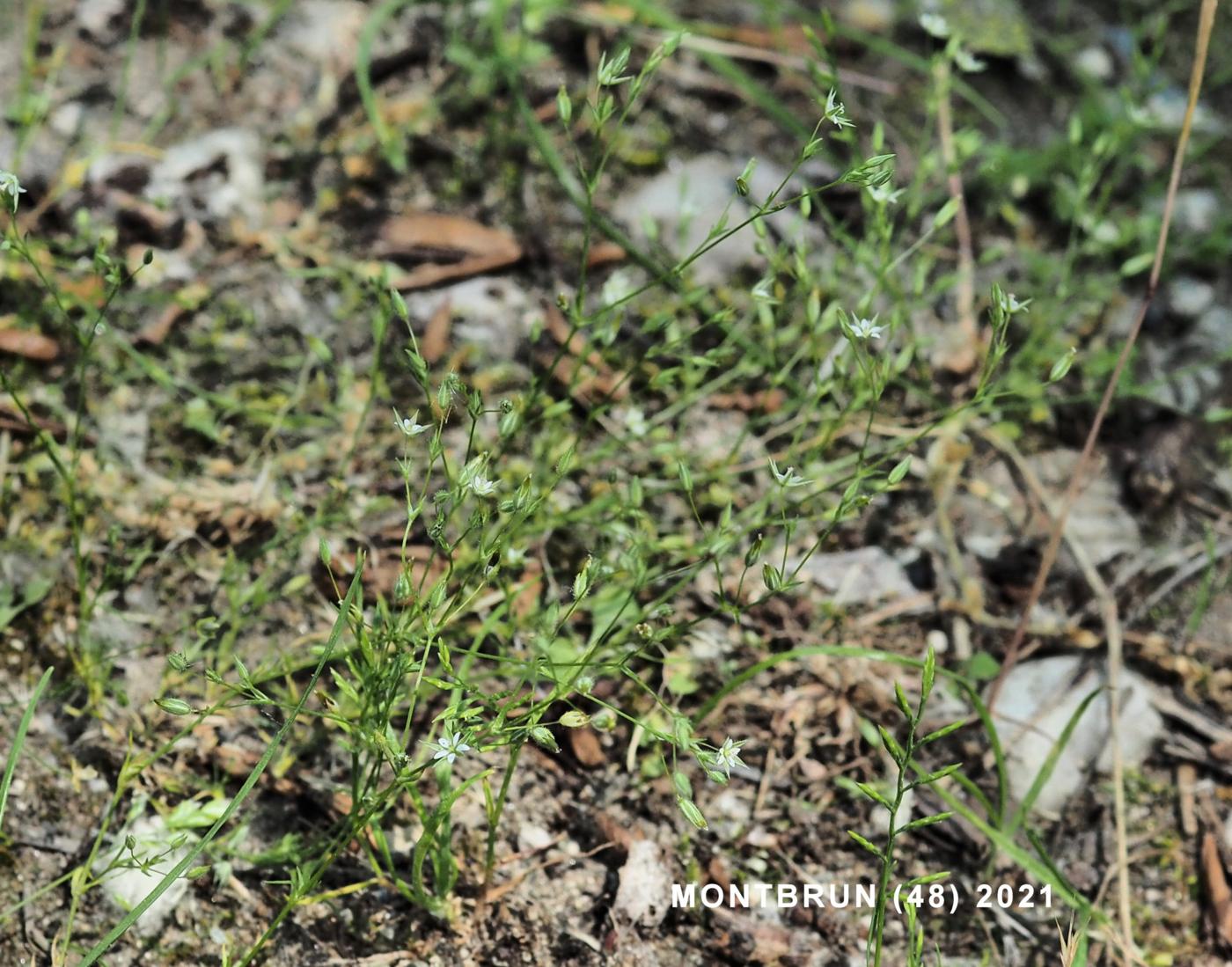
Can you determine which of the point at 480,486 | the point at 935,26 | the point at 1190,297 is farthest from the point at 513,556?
the point at 1190,297

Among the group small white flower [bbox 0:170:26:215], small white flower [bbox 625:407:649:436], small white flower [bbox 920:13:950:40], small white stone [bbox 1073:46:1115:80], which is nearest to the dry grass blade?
small white flower [bbox 920:13:950:40]

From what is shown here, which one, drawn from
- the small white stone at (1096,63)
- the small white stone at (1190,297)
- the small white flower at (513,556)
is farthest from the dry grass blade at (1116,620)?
the small white stone at (1096,63)

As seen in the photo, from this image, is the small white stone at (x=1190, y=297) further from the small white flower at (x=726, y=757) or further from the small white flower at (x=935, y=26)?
the small white flower at (x=726, y=757)

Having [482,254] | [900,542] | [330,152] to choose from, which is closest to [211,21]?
[330,152]

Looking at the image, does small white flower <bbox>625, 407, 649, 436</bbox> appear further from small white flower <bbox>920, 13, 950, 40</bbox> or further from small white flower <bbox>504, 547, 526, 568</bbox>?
small white flower <bbox>920, 13, 950, 40</bbox>

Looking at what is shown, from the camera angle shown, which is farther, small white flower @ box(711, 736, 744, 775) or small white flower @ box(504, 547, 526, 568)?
small white flower @ box(504, 547, 526, 568)

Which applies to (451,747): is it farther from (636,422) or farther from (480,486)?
(636,422)

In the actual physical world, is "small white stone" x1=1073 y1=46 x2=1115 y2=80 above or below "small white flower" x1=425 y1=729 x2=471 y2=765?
above

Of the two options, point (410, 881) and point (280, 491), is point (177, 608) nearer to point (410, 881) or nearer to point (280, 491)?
point (280, 491)
